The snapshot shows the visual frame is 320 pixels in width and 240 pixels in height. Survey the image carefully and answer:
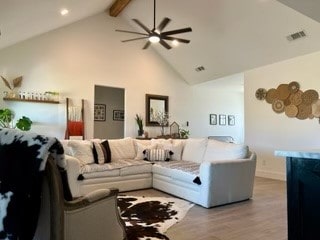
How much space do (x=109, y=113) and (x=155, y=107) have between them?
1748 mm

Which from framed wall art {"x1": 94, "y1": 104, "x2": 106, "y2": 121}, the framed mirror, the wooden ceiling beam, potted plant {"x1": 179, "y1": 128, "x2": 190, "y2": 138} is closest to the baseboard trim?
potted plant {"x1": 179, "y1": 128, "x2": 190, "y2": 138}

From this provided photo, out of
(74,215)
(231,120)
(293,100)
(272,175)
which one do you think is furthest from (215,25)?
(74,215)

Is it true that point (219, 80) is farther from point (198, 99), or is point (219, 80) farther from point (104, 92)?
point (104, 92)

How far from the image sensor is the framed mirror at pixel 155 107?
25.3 ft

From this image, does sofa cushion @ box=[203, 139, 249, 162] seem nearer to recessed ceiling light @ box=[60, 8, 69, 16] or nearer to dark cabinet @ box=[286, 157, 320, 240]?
dark cabinet @ box=[286, 157, 320, 240]

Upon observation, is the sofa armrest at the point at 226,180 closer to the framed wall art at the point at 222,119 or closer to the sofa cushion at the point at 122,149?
the sofa cushion at the point at 122,149

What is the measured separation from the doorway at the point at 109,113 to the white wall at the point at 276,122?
4053 millimetres

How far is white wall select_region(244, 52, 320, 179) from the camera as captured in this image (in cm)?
520

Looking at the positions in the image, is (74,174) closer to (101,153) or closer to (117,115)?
(101,153)

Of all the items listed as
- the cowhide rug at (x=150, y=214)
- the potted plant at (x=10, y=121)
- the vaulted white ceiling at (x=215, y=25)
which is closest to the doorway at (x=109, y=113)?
the vaulted white ceiling at (x=215, y=25)

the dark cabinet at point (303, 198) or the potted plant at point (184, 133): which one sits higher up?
the potted plant at point (184, 133)

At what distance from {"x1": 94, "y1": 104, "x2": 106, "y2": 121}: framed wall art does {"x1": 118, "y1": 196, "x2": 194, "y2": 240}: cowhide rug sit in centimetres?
468

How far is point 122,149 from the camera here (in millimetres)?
5086

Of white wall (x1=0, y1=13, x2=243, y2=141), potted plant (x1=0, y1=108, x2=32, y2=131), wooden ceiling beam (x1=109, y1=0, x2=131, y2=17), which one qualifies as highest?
wooden ceiling beam (x1=109, y1=0, x2=131, y2=17)
